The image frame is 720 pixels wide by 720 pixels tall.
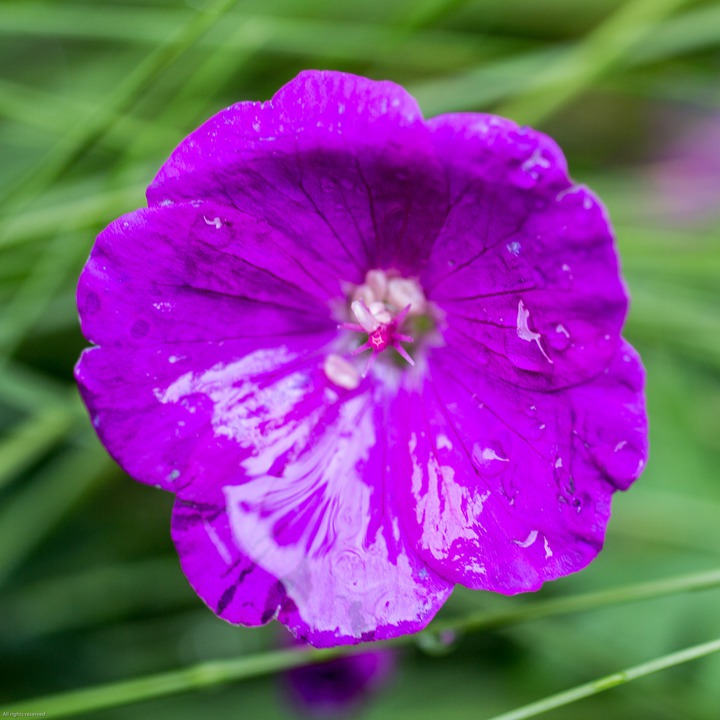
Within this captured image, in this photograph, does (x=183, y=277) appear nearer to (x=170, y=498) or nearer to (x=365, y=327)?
(x=365, y=327)

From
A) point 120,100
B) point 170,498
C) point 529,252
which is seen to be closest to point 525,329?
point 529,252

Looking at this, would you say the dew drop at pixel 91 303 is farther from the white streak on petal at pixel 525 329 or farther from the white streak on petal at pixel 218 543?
the white streak on petal at pixel 525 329

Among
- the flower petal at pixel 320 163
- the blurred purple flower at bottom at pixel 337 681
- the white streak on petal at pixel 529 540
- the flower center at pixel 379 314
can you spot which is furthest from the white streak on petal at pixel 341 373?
the blurred purple flower at bottom at pixel 337 681

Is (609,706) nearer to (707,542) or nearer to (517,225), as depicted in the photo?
(707,542)

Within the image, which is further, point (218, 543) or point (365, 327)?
point (365, 327)

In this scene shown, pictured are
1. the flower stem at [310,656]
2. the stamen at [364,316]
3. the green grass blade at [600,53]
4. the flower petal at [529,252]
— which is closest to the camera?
the flower petal at [529,252]

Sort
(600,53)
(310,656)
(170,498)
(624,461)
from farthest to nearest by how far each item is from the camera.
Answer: (170,498) < (600,53) < (310,656) < (624,461)

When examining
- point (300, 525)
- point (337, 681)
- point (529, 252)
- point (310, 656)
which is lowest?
point (337, 681)
